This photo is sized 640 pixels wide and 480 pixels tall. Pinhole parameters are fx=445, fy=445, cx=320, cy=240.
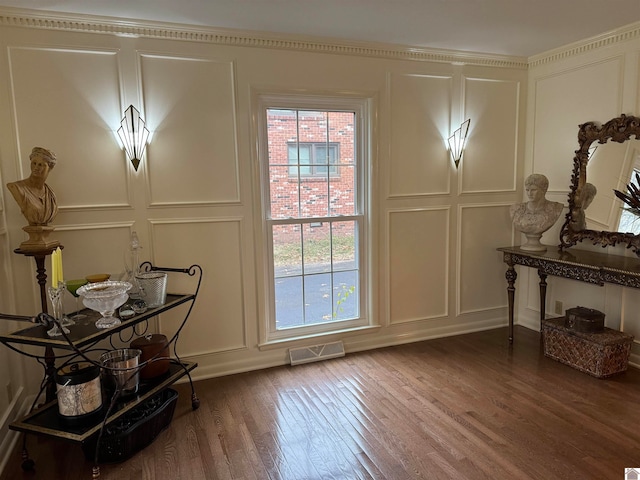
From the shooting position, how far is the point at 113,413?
2.30 m

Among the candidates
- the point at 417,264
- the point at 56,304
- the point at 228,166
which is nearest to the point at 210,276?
the point at 228,166

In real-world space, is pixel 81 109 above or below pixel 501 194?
above

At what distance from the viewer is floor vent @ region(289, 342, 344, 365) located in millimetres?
3518

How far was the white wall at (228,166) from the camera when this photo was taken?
2.83m

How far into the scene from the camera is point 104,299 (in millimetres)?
2293

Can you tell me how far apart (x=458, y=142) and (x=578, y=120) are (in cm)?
95

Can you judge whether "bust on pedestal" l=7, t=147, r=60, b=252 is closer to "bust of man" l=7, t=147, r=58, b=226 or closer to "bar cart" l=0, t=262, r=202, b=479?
"bust of man" l=7, t=147, r=58, b=226

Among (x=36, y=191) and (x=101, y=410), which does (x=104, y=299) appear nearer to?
(x=101, y=410)

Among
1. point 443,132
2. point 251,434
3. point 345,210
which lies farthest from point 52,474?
point 443,132

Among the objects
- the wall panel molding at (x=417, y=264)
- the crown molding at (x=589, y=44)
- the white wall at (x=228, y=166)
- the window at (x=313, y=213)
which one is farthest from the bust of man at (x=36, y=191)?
the crown molding at (x=589, y=44)

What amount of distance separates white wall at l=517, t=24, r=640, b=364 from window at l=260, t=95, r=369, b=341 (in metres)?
1.67

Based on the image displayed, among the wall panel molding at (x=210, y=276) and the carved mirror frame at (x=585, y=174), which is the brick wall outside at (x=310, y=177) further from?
the carved mirror frame at (x=585, y=174)

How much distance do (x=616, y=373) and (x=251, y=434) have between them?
103 inches

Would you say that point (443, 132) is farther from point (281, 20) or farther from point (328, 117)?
point (281, 20)
